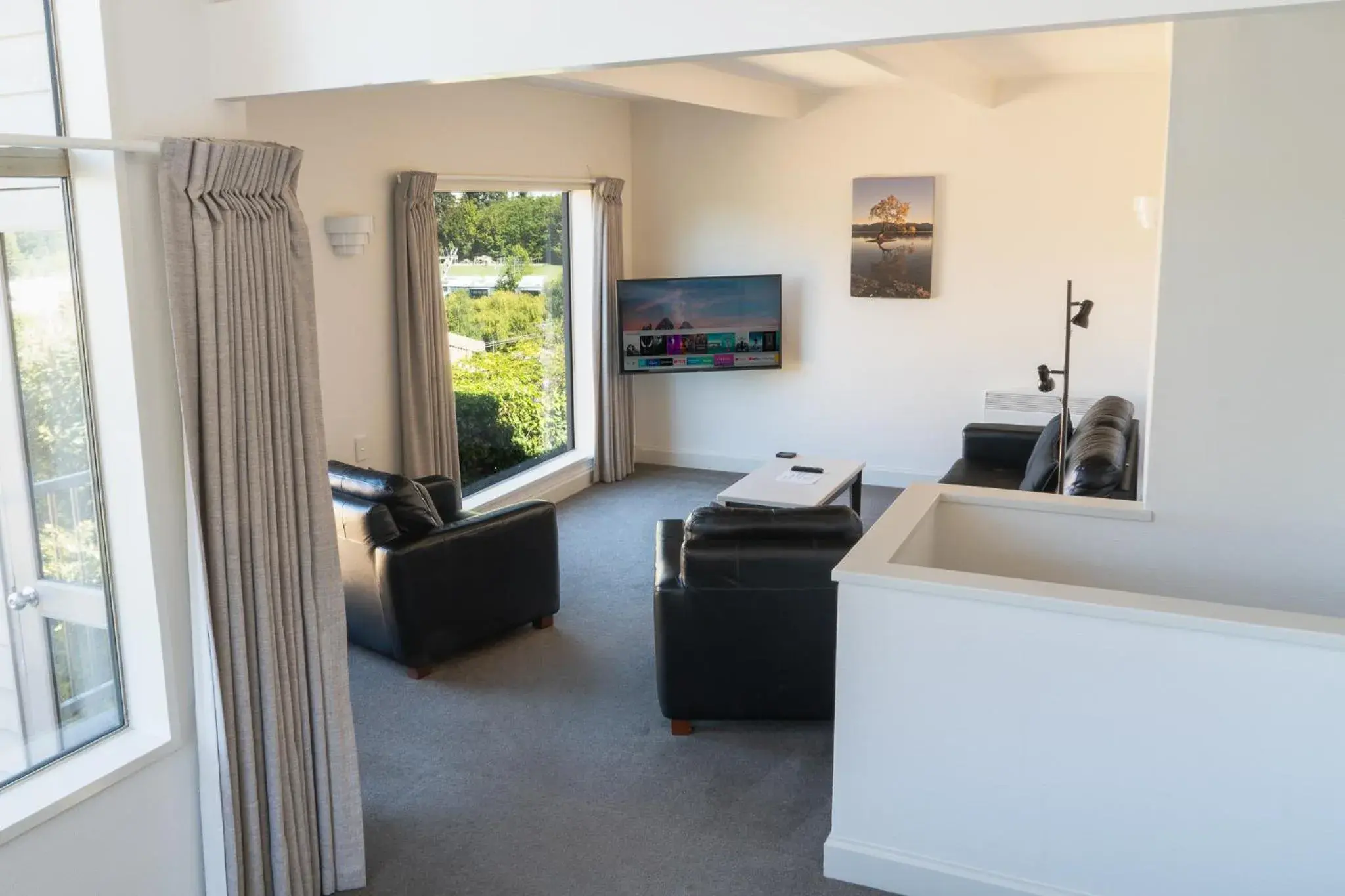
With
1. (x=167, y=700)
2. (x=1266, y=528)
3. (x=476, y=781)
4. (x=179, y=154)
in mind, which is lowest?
(x=476, y=781)

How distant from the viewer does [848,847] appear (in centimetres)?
344

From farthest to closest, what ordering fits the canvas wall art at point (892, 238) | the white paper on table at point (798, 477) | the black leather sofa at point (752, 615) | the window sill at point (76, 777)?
the canvas wall art at point (892, 238) → the white paper on table at point (798, 477) → the black leather sofa at point (752, 615) → the window sill at point (76, 777)

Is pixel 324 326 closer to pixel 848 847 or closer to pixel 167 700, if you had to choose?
pixel 167 700

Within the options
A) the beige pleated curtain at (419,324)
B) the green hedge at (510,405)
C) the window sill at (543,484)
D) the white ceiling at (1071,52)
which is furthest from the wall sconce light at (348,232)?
the white ceiling at (1071,52)

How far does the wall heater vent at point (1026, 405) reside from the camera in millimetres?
7289

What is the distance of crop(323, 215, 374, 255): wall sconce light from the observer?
552 centimetres

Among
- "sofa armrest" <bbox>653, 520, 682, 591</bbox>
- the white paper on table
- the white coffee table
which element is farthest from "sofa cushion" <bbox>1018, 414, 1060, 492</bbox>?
"sofa armrest" <bbox>653, 520, 682, 591</bbox>

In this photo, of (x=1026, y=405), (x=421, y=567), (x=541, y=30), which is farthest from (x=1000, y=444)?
(x=541, y=30)

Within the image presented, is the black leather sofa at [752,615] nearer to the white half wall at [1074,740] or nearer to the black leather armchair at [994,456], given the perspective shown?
the white half wall at [1074,740]

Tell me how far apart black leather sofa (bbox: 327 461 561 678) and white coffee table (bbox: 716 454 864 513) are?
1349 millimetres

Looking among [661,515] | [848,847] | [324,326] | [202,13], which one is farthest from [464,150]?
[848,847]

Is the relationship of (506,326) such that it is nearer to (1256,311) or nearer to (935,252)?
(935,252)

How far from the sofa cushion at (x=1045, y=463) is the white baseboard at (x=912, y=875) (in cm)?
259

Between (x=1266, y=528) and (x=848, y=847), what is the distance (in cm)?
174
